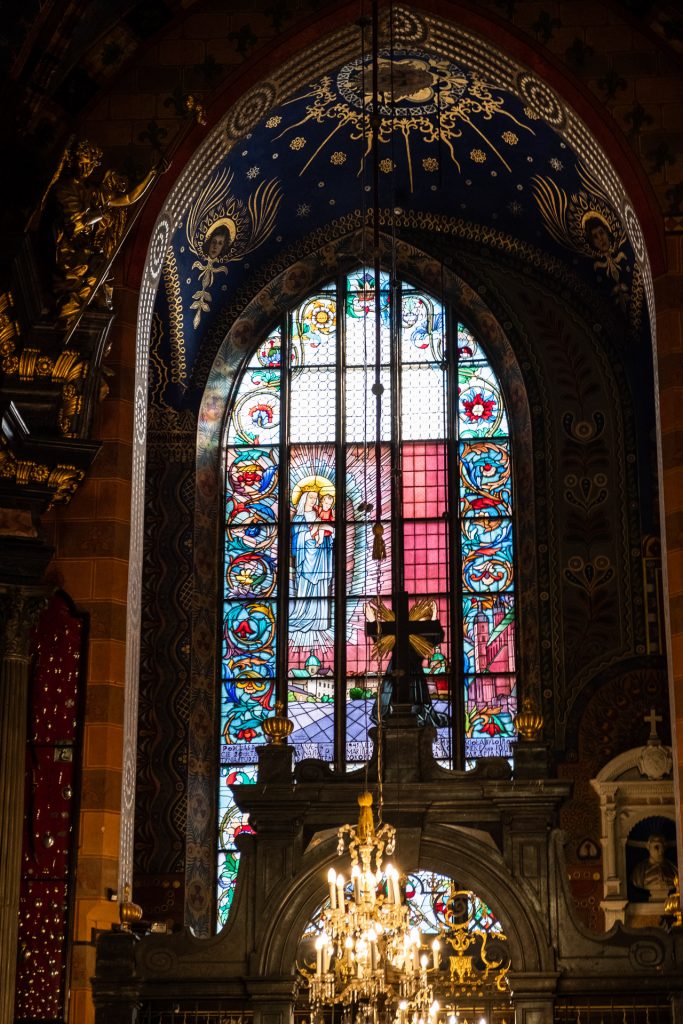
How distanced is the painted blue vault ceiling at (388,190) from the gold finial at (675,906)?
483cm

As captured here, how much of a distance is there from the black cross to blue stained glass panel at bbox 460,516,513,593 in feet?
6.47

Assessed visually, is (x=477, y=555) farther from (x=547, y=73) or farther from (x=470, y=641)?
(x=547, y=73)

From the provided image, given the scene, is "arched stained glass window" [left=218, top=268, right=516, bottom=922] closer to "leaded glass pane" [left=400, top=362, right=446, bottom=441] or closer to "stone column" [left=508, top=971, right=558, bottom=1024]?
"leaded glass pane" [left=400, top=362, right=446, bottom=441]

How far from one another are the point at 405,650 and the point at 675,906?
101 inches

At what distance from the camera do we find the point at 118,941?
1163 centimetres

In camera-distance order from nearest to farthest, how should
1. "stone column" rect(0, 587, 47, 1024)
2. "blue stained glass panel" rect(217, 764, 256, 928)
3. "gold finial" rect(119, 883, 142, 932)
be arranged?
"stone column" rect(0, 587, 47, 1024)
"gold finial" rect(119, 883, 142, 932)
"blue stained glass panel" rect(217, 764, 256, 928)

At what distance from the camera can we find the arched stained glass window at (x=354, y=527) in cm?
A: 1579

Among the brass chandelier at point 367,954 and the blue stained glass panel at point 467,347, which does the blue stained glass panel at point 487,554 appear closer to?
the blue stained glass panel at point 467,347

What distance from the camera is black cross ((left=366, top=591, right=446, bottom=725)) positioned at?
1266 centimetres

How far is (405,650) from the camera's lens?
13102mm

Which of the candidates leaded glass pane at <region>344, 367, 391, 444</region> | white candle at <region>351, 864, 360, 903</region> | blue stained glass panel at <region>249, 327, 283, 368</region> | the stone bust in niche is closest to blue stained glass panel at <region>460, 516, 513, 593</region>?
leaded glass pane at <region>344, 367, 391, 444</region>

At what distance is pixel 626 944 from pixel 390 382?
267 inches

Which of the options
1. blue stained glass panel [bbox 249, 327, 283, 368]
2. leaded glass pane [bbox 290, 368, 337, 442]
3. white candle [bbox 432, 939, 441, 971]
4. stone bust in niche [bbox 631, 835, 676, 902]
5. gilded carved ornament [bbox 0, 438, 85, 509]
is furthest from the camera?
blue stained glass panel [bbox 249, 327, 283, 368]

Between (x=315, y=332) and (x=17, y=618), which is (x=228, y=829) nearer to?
(x=17, y=618)
